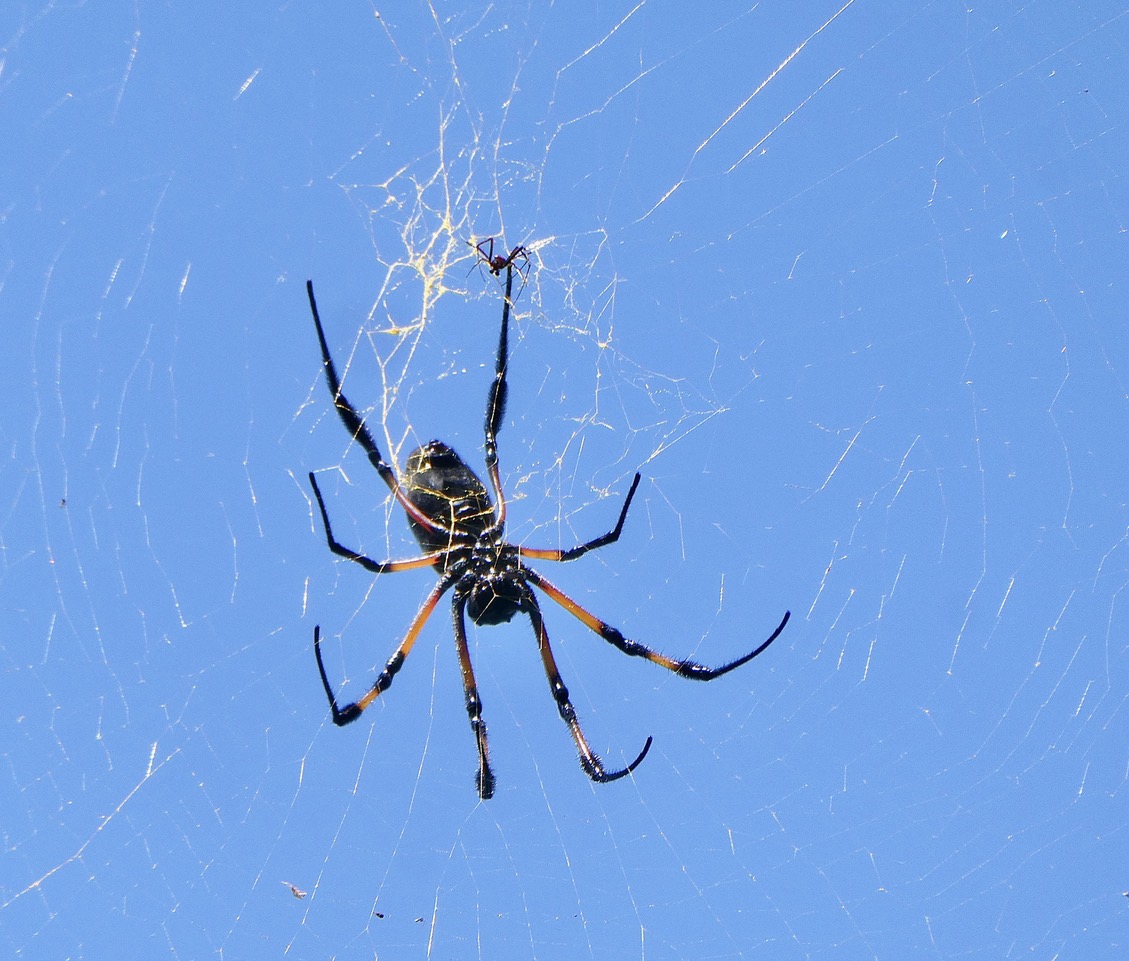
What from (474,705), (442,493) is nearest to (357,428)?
(442,493)

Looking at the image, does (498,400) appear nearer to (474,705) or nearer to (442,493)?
(442,493)

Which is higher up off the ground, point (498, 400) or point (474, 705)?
point (498, 400)

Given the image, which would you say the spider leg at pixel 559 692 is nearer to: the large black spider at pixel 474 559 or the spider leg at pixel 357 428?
the large black spider at pixel 474 559

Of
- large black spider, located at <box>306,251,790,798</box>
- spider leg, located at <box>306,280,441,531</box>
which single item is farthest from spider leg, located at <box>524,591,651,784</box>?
spider leg, located at <box>306,280,441,531</box>

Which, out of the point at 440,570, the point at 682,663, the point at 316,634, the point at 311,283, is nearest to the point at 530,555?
the point at 440,570

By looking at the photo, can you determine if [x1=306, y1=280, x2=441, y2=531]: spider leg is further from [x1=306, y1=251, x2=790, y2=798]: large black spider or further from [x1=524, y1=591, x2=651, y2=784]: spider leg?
[x1=524, y1=591, x2=651, y2=784]: spider leg

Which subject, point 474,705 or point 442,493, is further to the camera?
point 474,705

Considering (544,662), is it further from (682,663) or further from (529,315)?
(529,315)
